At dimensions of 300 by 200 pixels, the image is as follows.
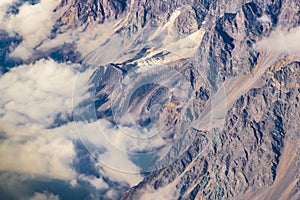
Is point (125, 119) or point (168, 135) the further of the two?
point (168, 135)

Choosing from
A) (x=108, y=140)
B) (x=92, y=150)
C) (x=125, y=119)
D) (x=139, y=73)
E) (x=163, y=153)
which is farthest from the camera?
(x=139, y=73)

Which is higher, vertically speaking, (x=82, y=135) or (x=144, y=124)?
(x=82, y=135)

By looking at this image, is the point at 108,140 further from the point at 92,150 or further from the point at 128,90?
the point at 128,90

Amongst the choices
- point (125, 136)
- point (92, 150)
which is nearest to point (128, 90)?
point (125, 136)

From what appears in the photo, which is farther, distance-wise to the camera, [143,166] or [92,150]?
[143,166]

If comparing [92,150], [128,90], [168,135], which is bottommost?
[168,135]

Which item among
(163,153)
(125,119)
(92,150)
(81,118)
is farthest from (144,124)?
(92,150)

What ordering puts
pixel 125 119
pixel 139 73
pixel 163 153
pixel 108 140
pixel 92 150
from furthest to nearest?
1. pixel 139 73
2. pixel 125 119
3. pixel 163 153
4. pixel 108 140
5. pixel 92 150

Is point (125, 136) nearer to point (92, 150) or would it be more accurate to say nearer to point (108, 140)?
point (108, 140)

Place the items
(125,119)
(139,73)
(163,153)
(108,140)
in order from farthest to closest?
1. (139,73)
2. (125,119)
3. (163,153)
4. (108,140)
